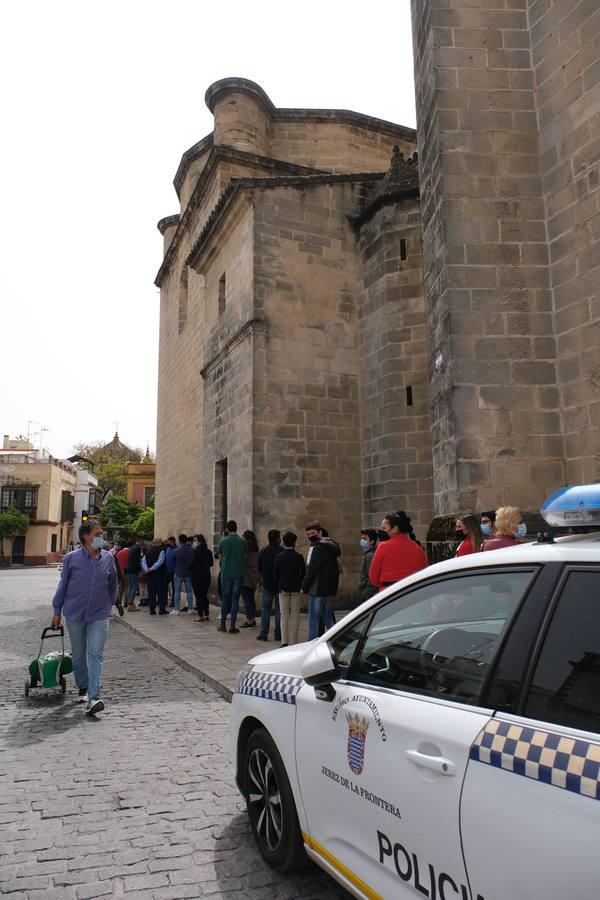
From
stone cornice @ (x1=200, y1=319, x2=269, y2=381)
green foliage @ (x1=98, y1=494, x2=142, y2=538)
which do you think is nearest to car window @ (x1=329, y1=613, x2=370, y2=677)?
stone cornice @ (x1=200, y1=319, x2=269, y2=381)

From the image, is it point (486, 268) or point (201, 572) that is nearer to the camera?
point (486, 268)

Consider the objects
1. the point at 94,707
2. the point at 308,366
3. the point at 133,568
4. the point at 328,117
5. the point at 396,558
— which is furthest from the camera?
the point at 328,117

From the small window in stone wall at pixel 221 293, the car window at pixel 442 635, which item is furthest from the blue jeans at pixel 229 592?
the car window at pixel 442 635

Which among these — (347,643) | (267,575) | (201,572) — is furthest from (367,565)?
(347,643)

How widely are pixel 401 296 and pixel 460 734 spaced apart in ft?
37.5

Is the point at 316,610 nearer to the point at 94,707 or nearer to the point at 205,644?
the point at 205,644

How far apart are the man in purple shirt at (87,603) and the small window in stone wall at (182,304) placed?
15897mm

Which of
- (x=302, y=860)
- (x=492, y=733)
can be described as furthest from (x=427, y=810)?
(x=302, y=860)

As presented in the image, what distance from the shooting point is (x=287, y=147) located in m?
18.2

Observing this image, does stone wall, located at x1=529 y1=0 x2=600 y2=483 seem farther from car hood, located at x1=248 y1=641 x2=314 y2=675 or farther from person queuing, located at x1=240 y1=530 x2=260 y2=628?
Result: person queuing, located at x1=240 y1=530 x2=260 y2=628

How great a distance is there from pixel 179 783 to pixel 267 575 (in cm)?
577

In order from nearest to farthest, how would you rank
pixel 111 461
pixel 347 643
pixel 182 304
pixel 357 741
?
pixel 357 741
pixel 347 643
pixel 182 304
pixel 111 461

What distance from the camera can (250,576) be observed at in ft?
36.8

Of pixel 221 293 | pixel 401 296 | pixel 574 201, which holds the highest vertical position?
pixel 221 293
